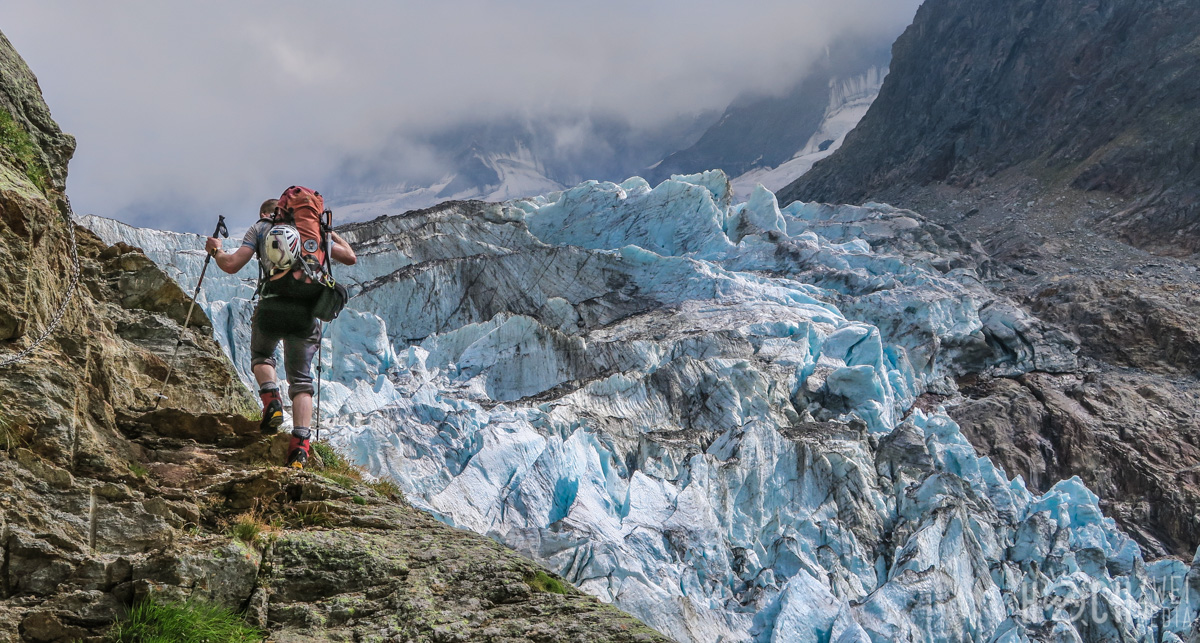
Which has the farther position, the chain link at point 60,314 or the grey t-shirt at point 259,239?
the grey t-shirt at point 259,239

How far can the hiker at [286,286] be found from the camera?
5.11 metres

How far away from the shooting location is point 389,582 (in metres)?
4.00

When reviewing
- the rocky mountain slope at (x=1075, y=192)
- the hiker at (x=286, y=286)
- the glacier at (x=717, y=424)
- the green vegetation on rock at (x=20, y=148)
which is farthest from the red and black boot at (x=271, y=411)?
the rocky mountain slope at (x=1075, y=192)

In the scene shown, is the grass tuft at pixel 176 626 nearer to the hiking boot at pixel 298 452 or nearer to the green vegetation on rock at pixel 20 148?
the hiking boot at pixel 298 452

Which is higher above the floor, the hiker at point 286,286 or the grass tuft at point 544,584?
the hiker at point 286,286

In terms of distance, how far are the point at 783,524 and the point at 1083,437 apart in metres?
18.0

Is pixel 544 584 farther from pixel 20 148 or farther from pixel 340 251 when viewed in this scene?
pixel 20 148

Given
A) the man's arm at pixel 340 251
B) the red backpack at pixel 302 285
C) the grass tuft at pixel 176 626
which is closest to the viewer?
the grass tuft at pixel 176 626

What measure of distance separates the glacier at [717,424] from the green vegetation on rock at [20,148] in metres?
6.71

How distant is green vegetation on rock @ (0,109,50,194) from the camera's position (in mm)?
4840

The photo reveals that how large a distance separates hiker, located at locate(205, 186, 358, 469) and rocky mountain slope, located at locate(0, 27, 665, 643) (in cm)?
29

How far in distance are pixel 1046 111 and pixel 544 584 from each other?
85.0 metres

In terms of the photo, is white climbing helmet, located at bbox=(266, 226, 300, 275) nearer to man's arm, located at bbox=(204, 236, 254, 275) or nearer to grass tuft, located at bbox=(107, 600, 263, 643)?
man's arm, located at bbox=(204, 236, 254, 275)

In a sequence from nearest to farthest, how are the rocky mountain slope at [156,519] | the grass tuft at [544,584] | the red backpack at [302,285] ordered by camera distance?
the rocky mountain slope at [156,519], the grass tuft at [544,584], the red backpack at [302,285]
